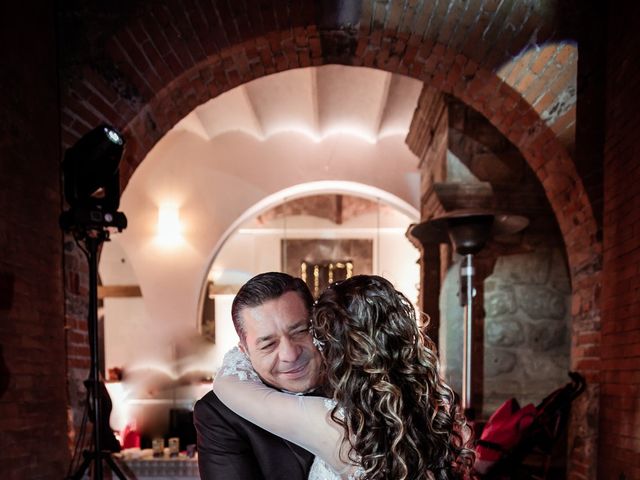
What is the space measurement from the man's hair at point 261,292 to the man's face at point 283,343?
0.01m

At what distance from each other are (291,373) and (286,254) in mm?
4963

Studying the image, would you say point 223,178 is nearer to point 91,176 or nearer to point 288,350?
point 91,176

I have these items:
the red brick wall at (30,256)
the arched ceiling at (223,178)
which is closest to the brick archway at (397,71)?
the red brick wall at (30,256)

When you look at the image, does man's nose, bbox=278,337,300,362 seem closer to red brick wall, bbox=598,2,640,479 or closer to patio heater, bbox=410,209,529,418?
red brick wall, bbox=598,2,640,479

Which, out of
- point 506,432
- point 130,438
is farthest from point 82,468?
point 130,438

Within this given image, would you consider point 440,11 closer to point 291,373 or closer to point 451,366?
point 291,373

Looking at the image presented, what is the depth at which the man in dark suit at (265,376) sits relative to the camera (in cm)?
133

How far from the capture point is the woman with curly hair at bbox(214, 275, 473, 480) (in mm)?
1230

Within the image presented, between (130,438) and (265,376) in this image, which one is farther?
(130,438)

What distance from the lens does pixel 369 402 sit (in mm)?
1238

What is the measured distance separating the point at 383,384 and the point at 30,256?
1.75m

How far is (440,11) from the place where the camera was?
8.54ft

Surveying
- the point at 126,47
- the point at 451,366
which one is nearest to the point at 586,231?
the point at 451,366

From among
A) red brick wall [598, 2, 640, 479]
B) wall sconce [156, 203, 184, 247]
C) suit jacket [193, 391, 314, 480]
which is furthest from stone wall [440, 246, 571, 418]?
wall sconce [156, 203, 184, 247]
